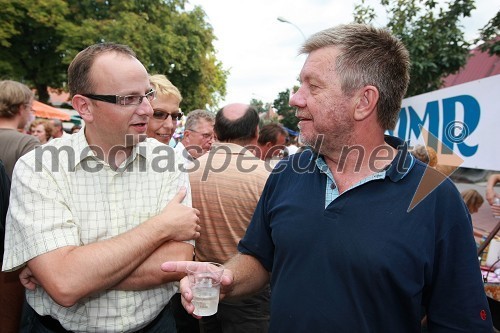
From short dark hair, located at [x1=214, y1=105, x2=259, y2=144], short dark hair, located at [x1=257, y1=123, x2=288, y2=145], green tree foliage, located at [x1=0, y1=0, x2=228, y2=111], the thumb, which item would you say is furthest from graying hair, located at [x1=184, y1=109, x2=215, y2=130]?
green tree foliage, located at [x1=0, y1=0, x2=228, y2=111]

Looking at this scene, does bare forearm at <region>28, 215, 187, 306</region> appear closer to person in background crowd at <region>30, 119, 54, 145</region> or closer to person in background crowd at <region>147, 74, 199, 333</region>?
person in background crowd at <region>147, 74, 199, 333</region>

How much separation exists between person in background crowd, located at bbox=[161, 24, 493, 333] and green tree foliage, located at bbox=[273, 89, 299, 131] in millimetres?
36334

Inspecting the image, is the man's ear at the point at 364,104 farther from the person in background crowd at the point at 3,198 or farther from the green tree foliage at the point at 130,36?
the green tree foliage at the point at 130,36

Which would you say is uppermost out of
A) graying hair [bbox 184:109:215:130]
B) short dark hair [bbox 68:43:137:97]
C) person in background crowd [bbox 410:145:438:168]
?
short dark hair [bbox 68:43:137:97]

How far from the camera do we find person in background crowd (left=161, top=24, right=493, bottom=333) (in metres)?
1.54

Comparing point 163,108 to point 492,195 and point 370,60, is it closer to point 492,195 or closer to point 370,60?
point 370,60

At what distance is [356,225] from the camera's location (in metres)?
1.61

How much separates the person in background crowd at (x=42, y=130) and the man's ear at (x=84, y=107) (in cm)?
621

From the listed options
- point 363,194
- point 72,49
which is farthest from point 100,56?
point 72,49

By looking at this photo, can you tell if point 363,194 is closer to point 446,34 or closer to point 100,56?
point 100,56

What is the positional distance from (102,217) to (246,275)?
30.6 inches

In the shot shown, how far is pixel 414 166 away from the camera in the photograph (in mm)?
1726

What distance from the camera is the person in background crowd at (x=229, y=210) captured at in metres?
3.02

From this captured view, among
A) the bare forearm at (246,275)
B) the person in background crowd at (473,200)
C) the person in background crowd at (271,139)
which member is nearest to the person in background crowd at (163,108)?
the bare forearm at (246,275)
